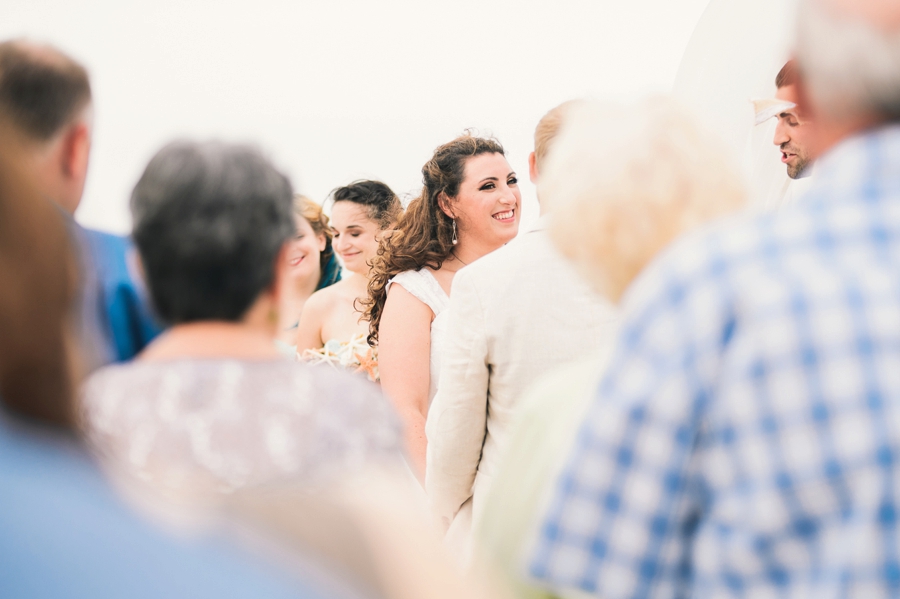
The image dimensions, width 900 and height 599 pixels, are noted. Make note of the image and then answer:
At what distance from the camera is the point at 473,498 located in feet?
7.25

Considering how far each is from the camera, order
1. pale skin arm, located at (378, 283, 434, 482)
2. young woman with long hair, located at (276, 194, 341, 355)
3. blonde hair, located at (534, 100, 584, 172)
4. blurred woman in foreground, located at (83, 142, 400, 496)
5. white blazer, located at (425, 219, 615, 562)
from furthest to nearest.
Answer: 1. young woman with long hair, located at (276, 194, 341, 355)
2. pale skin arm, located at (378, 283, 434, 482)
3. blonde hair, located at (534, 100, 584, 172)
4. white blazer, located at (425, 219, 615, 562)
5. blurred woman in foreground, located at (83, 142, 400, 496)

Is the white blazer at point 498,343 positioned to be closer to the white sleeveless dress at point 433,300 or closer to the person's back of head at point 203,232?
the white sleeveless dress at point 433,300

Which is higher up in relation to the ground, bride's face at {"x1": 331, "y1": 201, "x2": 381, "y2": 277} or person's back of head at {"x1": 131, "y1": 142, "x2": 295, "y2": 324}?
person's back of head at {"x1": 131, "y1": 142, "x2": 295, "y2": 324}

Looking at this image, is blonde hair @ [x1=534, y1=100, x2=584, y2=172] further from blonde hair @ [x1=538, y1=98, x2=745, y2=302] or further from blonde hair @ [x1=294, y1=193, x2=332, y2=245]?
blonde hair @ [x1=294, y1=193, x2=332, y2=245]

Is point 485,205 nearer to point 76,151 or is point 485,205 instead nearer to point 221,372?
point 76,151

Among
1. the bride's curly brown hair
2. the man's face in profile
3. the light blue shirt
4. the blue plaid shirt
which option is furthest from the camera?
the man's face in profile

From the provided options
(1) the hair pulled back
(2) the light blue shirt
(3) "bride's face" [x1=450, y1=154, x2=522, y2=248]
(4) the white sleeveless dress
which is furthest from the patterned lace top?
(1) the hair pulled back

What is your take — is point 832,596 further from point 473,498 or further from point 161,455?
point 473,498

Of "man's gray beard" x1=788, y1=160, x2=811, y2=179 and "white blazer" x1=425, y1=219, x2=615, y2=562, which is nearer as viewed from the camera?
"white blazer" x1=425, y1=219, x2=615, y2=562

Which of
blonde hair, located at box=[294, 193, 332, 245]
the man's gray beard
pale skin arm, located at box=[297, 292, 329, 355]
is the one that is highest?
the man's gray beard

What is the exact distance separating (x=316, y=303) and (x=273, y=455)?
10.1 ft

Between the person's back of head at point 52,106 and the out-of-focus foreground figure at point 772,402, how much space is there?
3.53ft

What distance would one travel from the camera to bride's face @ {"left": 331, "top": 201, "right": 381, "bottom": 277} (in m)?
4.12

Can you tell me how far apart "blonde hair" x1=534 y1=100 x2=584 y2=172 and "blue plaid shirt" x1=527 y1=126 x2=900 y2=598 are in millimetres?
1240
